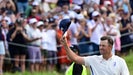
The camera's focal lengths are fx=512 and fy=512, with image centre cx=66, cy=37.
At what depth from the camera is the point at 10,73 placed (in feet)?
51.3

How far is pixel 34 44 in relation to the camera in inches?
637

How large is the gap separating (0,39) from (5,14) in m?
1.52

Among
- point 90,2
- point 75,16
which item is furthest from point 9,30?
point 90,2

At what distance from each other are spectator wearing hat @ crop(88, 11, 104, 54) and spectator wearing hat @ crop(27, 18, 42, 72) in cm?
193

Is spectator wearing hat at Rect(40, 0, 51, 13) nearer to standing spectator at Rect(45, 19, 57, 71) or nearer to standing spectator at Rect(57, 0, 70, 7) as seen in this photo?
standing spectator at Rect(57, 0, 70, 7)

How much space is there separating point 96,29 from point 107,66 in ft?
29.2

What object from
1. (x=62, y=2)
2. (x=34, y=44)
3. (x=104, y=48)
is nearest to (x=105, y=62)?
(x=104, y=48)

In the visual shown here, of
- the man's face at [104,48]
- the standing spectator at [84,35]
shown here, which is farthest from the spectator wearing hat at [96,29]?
the man's face at [104,48]

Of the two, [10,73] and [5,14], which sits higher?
[5,14]

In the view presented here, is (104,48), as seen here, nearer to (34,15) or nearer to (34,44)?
(34,44)

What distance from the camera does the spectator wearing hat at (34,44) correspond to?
16.0 m

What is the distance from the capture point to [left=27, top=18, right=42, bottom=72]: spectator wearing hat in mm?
15969

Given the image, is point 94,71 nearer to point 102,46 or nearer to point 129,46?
point 102,46

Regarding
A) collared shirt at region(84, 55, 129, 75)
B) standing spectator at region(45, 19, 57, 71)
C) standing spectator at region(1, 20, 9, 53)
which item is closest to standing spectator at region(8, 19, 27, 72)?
standing spectator at region(1, 20, 9, 53)
